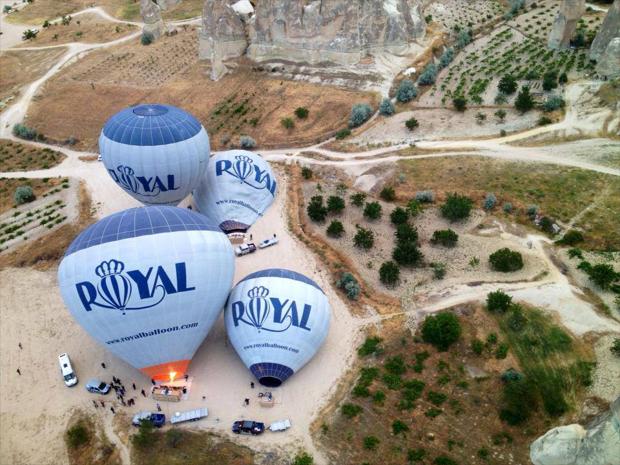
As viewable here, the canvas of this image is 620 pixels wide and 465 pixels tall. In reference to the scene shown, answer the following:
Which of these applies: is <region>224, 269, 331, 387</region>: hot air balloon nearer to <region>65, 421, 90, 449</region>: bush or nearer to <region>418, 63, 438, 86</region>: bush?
<region>65, 421, 90, 449</region>: bush

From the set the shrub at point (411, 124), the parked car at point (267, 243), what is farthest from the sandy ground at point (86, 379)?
the shrub at point (411, 124)

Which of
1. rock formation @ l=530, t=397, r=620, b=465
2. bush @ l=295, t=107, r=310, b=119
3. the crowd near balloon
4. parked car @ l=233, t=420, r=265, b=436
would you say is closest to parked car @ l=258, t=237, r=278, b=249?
the crowd near balloon

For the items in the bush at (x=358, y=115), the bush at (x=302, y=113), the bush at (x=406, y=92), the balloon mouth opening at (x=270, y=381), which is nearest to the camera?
the balloon mouth opening at (x=270, y=381)

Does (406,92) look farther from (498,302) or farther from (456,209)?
(498,302)

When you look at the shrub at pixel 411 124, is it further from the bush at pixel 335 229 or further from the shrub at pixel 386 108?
the bush at pixel 335 229

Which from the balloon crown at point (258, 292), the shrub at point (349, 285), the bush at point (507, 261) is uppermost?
the balloon crown at point (258, 292)

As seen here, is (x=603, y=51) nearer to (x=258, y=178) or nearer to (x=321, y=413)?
(x=258, y=178)
